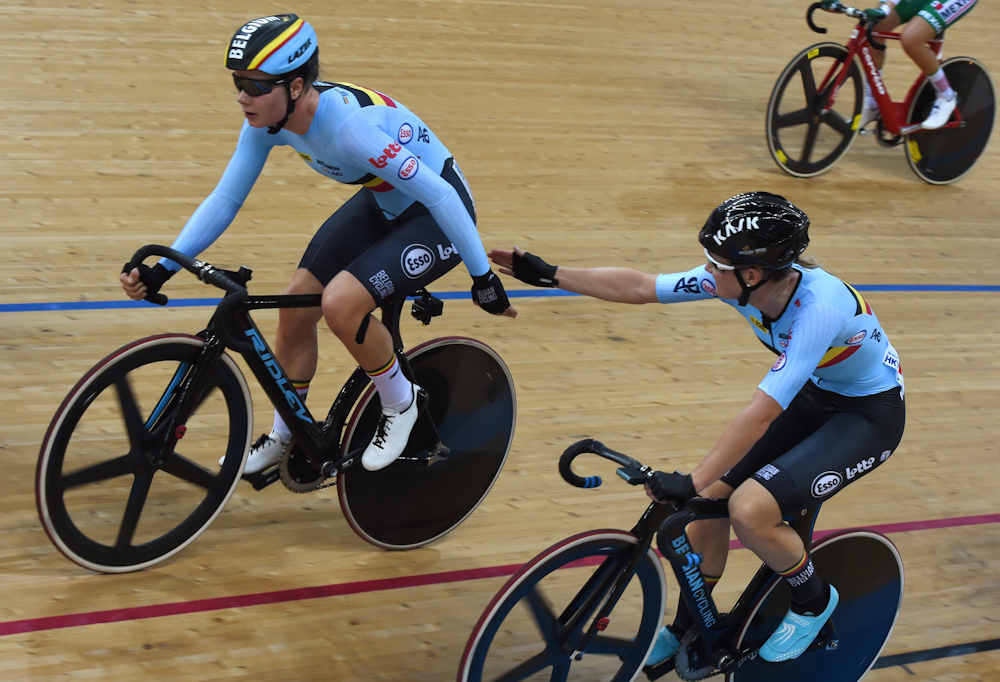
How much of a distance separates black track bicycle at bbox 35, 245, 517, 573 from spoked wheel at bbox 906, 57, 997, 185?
4721 mm

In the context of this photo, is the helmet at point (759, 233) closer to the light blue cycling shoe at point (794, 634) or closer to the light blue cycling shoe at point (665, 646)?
the light blue cycling shoe at point (794, 634)

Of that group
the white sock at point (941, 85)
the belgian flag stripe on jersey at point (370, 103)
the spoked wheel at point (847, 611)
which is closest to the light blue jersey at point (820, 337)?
the spoked wheel at point (847, 611)

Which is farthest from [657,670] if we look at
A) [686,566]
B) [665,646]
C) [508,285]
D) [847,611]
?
[508,285]

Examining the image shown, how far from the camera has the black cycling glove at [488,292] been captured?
245cm

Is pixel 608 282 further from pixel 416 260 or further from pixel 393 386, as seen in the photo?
pixel 393 386

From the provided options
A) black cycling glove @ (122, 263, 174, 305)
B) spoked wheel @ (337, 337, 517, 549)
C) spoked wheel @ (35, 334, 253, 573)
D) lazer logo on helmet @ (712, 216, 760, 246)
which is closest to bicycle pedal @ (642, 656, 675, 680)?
spoked wheel @ (337, 337, 517, 549)

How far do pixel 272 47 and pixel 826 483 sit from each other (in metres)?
1.67

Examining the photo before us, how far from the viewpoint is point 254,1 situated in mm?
6633

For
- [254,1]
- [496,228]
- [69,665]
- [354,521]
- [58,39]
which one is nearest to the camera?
[69,665]

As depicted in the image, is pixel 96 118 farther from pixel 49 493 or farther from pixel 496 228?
pixel 49 493

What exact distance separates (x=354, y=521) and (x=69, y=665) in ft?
2.72

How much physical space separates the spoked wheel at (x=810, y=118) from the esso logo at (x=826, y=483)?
14.2 feet

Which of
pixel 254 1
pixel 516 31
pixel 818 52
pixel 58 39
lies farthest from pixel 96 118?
pixel 818 52

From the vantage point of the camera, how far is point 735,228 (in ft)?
6.61
